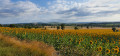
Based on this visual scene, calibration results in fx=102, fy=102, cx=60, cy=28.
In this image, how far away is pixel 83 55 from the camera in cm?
491

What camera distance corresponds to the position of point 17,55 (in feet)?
14.4

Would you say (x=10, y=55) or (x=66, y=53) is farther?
(x=66, y=53)

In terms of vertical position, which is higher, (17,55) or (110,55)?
(17,55)

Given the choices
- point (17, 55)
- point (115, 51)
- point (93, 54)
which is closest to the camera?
point (17, 55)

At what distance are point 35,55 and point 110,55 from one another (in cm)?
362

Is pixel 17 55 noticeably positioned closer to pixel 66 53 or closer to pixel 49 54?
pixel 49 54

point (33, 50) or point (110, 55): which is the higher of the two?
point (33, 50)

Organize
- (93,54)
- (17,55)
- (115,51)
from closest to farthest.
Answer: (17,55) < (93,54) < (115,51)

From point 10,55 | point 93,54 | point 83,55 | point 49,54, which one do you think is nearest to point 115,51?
point 93,54

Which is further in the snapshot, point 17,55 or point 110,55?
point 110,55

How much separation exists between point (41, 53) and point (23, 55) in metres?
0.78

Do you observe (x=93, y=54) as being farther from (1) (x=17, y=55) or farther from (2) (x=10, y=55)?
(2) (x=10, y=55)

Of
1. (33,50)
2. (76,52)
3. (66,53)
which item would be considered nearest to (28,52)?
(33,50)

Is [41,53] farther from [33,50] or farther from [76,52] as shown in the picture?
[76,52]
